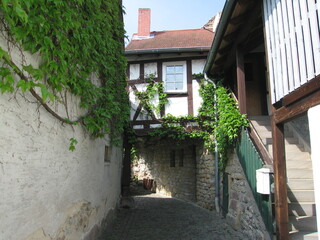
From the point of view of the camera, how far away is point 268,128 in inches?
227

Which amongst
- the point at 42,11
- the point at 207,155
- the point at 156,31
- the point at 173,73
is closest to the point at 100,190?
Result: the point at 42,11

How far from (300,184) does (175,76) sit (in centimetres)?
541

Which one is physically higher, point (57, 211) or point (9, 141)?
point (9, 141)

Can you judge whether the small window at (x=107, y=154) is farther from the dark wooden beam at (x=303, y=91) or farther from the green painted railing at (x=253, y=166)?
the dark wooden beam at (x=303, y=91)

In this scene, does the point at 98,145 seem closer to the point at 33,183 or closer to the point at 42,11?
the point at 33,183

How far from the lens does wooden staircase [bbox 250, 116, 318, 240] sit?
3.61m

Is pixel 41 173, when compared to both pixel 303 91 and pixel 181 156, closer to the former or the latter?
pixel 303 91

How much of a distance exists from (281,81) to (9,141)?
321 cm

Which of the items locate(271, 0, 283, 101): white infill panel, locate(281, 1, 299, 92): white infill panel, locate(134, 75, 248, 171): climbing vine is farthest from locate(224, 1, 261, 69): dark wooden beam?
locate(134, 75, 248, 171): climbing vine

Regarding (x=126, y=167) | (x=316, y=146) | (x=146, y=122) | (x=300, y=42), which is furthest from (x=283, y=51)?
(x=126, y=167)

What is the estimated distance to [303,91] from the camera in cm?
284

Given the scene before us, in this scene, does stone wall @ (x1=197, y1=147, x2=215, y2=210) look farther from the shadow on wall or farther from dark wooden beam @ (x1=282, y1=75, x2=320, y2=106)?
dark wooden beam @ (x1=282, y1=75, x2=320, y2=106)

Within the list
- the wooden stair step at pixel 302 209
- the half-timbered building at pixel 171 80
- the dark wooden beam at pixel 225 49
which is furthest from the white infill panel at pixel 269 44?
the half-timbered building at pixel 171 80

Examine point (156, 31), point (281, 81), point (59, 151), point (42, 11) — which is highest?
point (156, 31)
